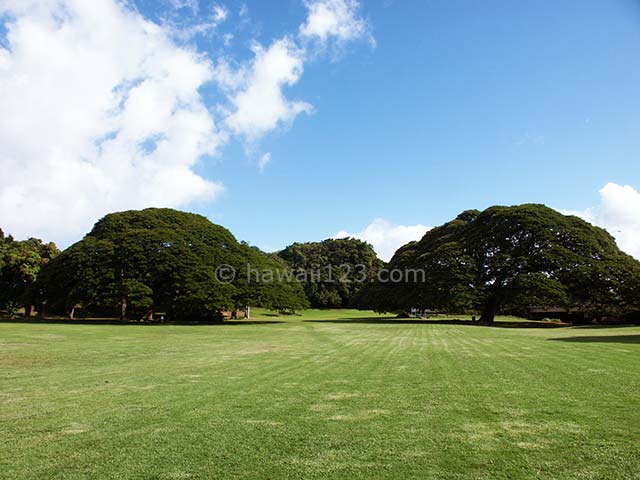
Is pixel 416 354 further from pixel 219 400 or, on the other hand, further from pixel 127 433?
pixel 127 433

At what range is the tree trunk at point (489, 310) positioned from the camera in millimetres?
41688

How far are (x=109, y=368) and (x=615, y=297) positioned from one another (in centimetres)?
3895

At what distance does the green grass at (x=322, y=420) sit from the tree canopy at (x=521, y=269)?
1124 inches

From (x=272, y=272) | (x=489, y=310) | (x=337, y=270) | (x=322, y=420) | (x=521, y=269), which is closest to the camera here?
(x=322, y=420)

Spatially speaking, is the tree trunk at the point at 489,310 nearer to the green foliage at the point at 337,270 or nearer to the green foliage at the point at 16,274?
the green foliage at the point at 337,270

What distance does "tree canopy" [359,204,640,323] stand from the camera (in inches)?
1464

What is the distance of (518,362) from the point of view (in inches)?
473

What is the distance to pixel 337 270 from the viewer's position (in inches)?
3484

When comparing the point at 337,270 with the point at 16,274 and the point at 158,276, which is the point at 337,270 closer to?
the point at 158,276

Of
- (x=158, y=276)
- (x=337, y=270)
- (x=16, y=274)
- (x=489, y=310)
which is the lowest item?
(x=489, y=310)

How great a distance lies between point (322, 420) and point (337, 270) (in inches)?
3242

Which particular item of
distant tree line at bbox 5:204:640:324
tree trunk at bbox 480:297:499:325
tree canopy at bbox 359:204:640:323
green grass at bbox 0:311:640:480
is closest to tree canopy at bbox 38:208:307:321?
distant tree line at bbox 5:204:640:324

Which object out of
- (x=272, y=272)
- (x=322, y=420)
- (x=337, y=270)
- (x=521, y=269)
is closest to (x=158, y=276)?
(x=272, y=272)

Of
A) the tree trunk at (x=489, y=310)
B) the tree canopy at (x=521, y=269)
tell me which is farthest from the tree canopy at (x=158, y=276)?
the tree trunk at (x=489, y=310)
